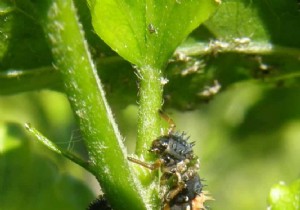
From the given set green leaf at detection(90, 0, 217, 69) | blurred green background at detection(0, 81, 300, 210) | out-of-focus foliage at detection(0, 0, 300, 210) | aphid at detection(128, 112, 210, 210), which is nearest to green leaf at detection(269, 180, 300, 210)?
out-of-focus foliage at detection(0, 0, 300, 210)

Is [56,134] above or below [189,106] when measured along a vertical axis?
above

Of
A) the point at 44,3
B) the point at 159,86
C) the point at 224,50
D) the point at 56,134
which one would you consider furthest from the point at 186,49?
the point at 56,134

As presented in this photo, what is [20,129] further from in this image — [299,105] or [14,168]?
[299,105]

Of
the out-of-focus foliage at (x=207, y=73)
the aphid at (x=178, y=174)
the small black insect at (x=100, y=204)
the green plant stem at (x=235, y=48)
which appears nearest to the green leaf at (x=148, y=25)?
the aphid at (x=178, y=174)

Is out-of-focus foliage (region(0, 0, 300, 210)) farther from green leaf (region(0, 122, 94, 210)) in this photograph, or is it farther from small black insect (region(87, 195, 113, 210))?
small black insect (region(87, 195, 113, 210))

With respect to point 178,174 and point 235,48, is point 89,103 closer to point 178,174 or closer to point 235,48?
point 178,174

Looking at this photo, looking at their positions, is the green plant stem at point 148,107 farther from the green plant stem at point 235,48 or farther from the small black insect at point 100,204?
the green plant stem at point 235,48
